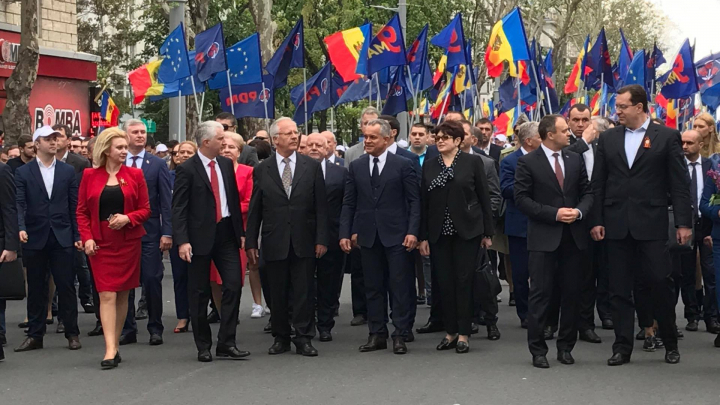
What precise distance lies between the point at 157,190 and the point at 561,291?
4095mm

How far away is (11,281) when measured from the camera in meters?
10.6

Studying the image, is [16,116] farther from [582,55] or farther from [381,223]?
[381,223]

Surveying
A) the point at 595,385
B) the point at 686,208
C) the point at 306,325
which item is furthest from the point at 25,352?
the point at 686,208

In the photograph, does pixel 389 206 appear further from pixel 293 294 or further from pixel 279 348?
pixel 279 348

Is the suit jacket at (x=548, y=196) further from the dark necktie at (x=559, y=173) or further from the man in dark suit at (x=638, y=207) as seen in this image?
the man in dark suit at (x=638, y=207)

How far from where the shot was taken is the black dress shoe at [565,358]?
9.89 meters

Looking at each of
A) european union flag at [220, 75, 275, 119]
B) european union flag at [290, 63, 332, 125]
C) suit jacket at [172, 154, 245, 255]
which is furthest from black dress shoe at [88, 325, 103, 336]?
european union flag at [290, 63, 332, 125]

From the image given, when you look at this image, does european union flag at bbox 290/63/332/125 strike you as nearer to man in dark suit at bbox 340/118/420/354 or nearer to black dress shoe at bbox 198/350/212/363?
man in dark suit at bbox 340/118/420/354

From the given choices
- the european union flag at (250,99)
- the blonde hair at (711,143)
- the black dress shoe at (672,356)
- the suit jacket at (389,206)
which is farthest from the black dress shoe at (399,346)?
the european union flag at (250,99)

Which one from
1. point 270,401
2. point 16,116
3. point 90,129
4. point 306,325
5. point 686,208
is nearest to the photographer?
point 270,401

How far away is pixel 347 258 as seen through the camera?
13.3 meters

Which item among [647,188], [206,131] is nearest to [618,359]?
[647,188]

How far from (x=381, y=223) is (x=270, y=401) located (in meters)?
2.76

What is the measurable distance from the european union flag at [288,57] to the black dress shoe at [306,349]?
395 inches
